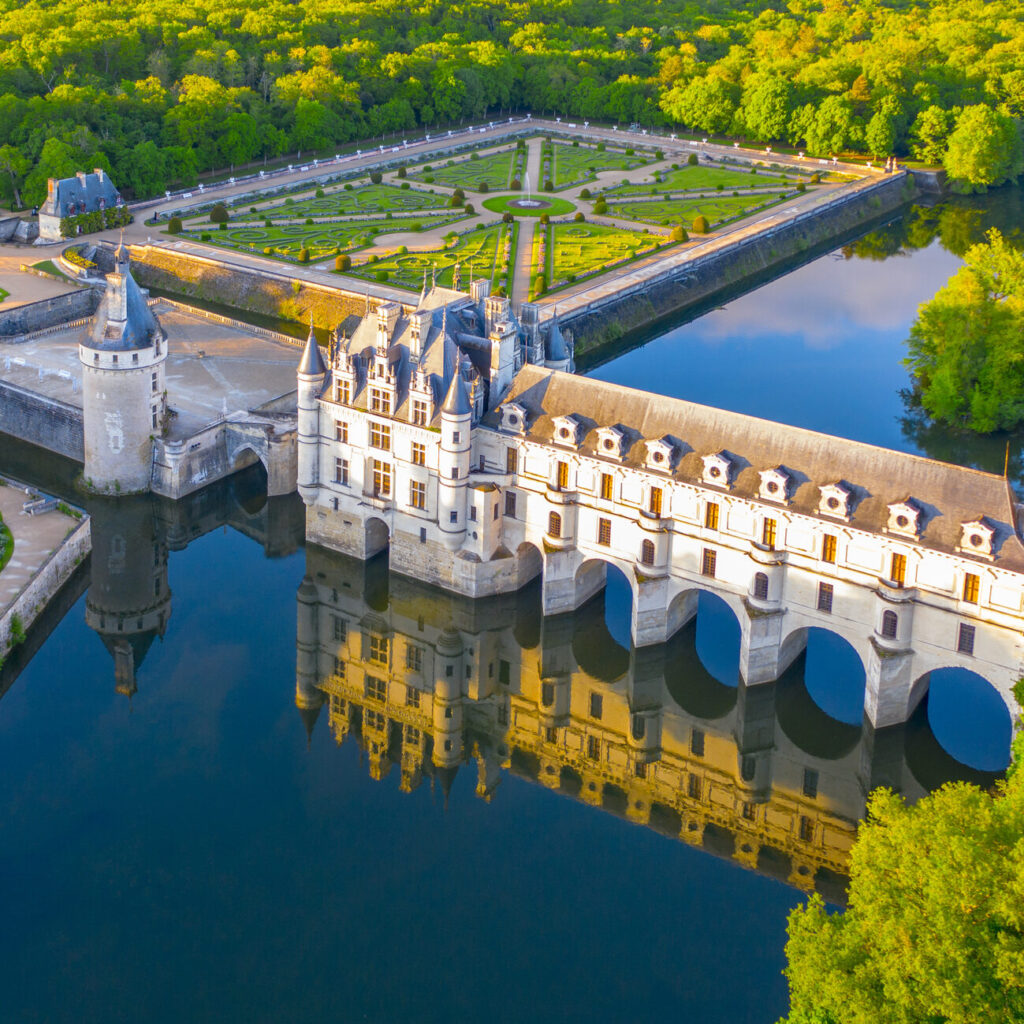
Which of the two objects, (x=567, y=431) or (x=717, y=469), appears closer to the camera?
Result: (x=717, y=469)

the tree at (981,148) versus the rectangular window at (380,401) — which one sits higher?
the tree at (981,148)

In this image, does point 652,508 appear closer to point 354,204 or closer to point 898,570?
point 898,570

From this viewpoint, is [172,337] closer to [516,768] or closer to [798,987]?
[516,768]

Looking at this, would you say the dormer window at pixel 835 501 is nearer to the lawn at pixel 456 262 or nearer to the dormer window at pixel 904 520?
the dormer window at pixel 904 520

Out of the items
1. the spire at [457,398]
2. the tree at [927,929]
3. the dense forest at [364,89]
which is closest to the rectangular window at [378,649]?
the spire at [457,398]

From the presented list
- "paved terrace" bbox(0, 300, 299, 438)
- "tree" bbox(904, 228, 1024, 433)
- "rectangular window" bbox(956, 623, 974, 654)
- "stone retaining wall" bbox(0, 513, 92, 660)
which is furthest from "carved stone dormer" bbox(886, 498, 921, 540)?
"paved terrace" bbox(0, 300, 299, 438)

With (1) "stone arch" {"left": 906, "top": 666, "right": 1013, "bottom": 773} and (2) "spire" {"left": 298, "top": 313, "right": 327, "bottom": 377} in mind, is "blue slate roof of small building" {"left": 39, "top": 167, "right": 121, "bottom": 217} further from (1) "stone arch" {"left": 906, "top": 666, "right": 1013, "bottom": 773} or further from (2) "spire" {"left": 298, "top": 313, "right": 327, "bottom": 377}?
(1) "stone arch" {"left": 906, "top": 666, "right": 1013, "bottom": 773}

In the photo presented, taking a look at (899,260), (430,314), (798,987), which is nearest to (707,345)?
(899,260)

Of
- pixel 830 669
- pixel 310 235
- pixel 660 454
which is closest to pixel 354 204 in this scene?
pixel 310 235
